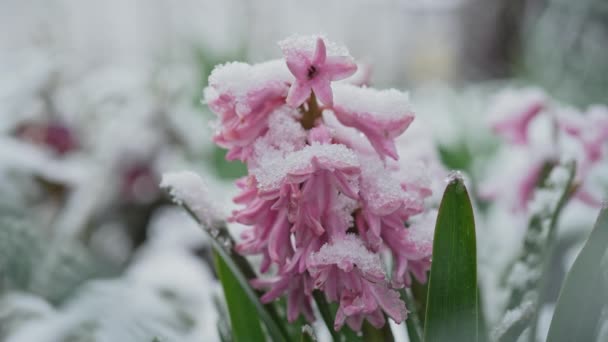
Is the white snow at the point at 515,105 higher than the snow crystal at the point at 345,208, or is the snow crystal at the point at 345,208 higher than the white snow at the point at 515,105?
the snow crystal at the point at 345,208

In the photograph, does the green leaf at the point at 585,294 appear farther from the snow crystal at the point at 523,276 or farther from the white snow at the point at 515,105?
the white snow at the point at 515,105

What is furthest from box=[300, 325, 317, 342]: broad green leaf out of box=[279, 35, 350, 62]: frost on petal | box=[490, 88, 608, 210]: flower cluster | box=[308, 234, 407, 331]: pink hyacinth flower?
box=[490, 88, 608, 210]: flower cluster

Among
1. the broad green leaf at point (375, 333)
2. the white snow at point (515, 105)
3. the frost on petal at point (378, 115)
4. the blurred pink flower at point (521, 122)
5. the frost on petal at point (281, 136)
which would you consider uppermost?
the frost on petal at point (281, 136)

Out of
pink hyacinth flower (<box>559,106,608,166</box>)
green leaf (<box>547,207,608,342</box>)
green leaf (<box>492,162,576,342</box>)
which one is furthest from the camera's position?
pink hyacinth flower (<box>559,106,608,166</box>)

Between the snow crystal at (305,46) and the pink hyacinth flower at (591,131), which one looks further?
the pink hyacinth flower at (591,131)

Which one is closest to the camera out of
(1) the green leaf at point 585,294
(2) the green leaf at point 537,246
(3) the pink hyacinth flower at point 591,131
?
(1) the green leaf at point 585,294

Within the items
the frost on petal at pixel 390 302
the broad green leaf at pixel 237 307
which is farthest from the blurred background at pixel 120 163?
the frost on petal at pixel 390 302

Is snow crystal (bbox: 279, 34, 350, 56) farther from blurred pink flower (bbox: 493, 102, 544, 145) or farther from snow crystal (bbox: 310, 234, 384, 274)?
blurred pink flower (bbox: 493, 102, 544, 145)

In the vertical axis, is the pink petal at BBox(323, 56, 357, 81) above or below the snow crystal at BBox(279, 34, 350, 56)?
below

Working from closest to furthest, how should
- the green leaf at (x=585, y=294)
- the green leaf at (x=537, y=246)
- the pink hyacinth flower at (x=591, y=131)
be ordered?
the green leaf at (x=585, y=294) < the green leaf at (x=537, y=246) < the pink hyacinth flower at (x=591, y=131)
